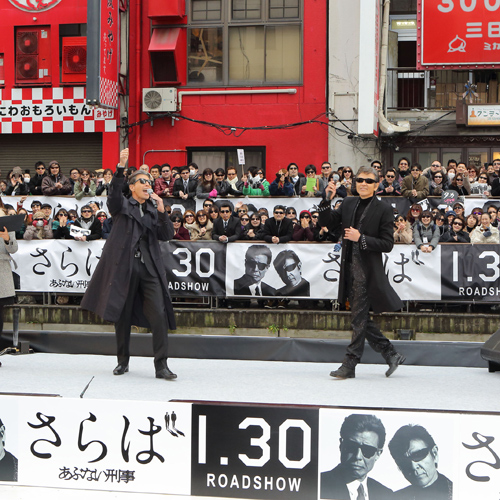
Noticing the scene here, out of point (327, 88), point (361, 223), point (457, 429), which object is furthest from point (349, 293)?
point (327, 88)

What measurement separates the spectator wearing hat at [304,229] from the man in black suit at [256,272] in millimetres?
507

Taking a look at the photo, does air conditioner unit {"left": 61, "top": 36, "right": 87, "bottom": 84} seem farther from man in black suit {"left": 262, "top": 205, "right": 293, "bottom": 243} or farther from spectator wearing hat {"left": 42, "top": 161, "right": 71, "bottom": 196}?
man in black suit {"left": 262, "top": 205, "right": 293, "bottom": 243}

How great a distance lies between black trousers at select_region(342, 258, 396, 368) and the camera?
6.46 m

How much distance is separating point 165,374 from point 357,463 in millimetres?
2731

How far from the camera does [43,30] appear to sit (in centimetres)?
1889

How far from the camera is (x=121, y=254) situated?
6.46m

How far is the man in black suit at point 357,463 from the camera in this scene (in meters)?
3.99

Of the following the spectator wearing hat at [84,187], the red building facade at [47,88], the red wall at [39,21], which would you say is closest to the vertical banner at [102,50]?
the red building facade at [47,88]

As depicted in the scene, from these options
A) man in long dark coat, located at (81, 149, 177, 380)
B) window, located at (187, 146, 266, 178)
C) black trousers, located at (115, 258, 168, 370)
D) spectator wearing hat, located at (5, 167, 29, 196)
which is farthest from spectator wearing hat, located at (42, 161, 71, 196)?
black trousers, located at (115, 258, 168, 370)

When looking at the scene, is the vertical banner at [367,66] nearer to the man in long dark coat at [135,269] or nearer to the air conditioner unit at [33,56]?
the air conditioner unit at [33,56]

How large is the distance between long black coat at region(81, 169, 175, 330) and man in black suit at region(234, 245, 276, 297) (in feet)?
16.8

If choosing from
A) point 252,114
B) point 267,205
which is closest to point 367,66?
point 252,114

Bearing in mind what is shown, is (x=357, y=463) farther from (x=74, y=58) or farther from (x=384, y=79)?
(x=74, y=58)

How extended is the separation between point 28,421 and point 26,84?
1581 centimetres
